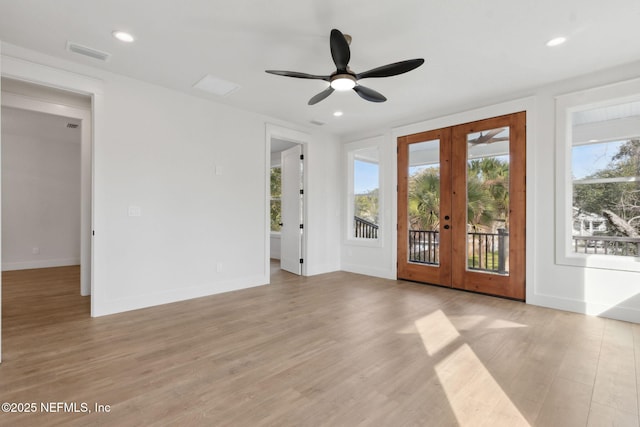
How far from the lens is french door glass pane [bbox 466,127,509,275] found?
14.2 feet

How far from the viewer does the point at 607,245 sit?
3.64 metres

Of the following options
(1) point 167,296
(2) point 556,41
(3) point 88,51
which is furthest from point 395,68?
(1) point 167,296

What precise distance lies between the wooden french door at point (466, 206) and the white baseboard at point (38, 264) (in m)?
7.36

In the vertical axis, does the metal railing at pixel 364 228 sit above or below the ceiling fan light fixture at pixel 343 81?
below

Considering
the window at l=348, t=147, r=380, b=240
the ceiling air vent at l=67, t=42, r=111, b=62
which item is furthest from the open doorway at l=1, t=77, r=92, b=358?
the window at l=348, t=147, r=380, b=240

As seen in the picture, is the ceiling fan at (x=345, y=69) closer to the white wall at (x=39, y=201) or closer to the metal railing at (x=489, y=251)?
the metal railing at (x=489, y=251)

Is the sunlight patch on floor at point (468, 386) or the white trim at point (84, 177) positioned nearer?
the sunlight patch on floor at point (468, 386)

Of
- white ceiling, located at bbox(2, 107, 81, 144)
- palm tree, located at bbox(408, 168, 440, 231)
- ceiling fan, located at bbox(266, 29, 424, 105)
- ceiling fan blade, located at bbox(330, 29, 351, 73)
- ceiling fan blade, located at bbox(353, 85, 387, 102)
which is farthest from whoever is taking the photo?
white ceiling, located at bbox(2, 107, 81, 144)

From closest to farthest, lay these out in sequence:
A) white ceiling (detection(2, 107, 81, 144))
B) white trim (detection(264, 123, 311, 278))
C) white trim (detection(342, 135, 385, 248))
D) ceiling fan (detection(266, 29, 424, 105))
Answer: ceiling fan (detection(266, 29, 424, 105)) → white trim (detection(264, 123, 311, 278)) → white ceiling (detection(2, 107, 81, 144)) → white trim (detection(342, 135, 385, 248))

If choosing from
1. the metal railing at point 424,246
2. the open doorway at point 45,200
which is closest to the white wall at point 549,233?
the metal railing at point 424,246

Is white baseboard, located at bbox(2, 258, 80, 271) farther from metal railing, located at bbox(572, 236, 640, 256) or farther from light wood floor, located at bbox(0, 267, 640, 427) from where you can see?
metal railing, located at bbox(572, 236, 640, 256)

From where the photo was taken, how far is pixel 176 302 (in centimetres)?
408

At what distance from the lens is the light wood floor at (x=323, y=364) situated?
1829 mm

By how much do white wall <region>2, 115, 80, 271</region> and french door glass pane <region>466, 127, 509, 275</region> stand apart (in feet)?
26.3
